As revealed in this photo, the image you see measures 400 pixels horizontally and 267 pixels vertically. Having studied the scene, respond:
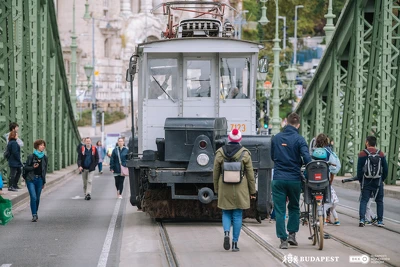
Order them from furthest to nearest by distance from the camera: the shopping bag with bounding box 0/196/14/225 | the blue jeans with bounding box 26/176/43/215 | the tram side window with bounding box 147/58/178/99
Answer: the blue jeans with bounding box 26/176/43/215, the tram side window with bounding box 147/58/178/99, the shopping bag with bounding box 0/196/14/225

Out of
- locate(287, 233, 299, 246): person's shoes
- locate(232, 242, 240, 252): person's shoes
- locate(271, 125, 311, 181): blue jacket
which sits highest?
locate(271, 125, 311, 181): blue jacket

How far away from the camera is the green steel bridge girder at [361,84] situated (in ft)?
102

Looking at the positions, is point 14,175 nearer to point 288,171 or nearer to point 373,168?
point 373,168

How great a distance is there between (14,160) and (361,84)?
41.9ft

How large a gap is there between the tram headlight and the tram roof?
2.54 m

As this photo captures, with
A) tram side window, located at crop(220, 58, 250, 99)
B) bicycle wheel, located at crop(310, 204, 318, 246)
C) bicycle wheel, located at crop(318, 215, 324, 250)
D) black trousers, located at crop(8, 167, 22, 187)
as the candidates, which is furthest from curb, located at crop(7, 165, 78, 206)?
bicycle wheel, located at crop(318, 215, 324, 250)

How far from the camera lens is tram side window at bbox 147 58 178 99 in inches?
828

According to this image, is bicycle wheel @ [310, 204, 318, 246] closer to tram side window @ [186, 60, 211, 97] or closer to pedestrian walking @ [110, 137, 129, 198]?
tram side window @ [186, 60, 211, 97]

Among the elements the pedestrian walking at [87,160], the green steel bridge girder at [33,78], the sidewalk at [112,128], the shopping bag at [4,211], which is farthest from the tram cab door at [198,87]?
the sidewalk at [112,128]

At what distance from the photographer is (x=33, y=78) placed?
35875mm

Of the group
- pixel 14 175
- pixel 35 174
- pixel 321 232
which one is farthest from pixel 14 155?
pixel 321 232

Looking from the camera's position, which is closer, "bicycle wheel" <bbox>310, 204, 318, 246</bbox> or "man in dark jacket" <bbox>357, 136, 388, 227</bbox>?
"bicycle wheel" <bbox>310, 204, 318, 246</bbox>

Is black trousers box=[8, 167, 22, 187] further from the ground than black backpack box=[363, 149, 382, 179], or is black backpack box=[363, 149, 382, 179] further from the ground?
black backpack box=[363, 149, 382, 179]

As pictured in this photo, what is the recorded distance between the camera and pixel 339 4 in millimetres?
92938
